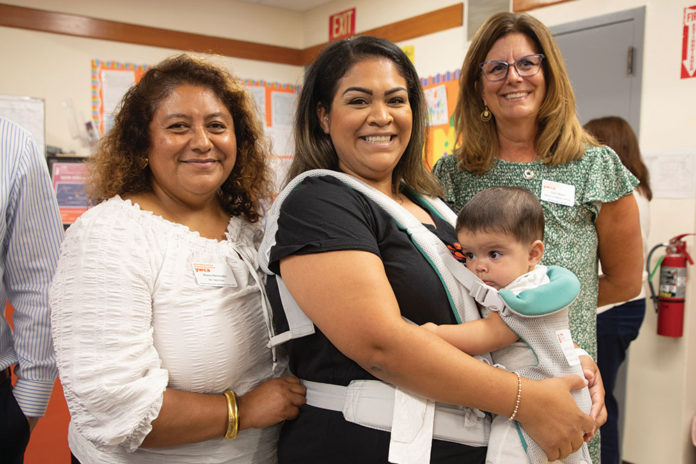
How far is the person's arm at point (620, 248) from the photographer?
174 centimetres

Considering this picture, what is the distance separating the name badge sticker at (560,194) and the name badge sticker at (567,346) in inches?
23.3

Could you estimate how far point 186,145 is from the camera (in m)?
1.43

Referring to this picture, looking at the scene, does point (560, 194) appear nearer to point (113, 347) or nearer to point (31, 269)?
point (113, 347)

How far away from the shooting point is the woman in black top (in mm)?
1080

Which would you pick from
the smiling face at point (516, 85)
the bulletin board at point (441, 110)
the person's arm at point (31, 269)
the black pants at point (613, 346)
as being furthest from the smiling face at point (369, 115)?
the bulletin board at point (441, 110)

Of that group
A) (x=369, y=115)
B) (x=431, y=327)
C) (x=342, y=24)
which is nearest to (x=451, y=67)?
(x=342, y=24)

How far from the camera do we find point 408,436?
1131 mm

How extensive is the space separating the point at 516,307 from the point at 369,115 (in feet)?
1.87

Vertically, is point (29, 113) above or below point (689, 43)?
below

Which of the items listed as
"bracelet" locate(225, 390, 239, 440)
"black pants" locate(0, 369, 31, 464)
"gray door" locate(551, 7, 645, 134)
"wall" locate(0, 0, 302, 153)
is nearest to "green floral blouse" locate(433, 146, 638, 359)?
"bracelet" locate(225, 390, 239, 440)

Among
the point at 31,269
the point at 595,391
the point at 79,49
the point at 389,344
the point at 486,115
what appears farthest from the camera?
the point at 79,49

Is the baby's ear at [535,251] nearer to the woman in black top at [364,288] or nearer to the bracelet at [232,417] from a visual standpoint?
the woman in black top at [364,288]

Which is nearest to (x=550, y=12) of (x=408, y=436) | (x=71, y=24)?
(x=408, y=436)

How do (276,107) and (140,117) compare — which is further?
(276,107)
